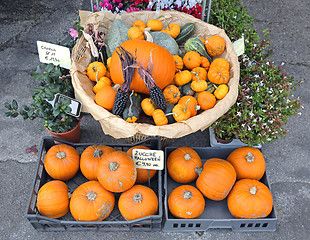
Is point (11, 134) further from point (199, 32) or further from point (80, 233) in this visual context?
point (199, 32)

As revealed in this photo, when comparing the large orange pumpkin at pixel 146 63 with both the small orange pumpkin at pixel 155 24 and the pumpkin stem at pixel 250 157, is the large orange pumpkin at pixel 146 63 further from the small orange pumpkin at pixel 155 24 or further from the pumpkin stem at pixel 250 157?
the pumpkin stem at pixel 250 157

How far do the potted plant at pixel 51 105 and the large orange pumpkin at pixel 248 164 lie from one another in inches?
55.9

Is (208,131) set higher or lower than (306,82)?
lower

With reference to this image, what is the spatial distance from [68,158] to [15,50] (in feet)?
6.89

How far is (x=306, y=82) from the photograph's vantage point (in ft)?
11.1

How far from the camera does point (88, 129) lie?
115 inches

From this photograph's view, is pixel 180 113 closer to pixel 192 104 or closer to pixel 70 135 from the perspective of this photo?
pixel 192 104

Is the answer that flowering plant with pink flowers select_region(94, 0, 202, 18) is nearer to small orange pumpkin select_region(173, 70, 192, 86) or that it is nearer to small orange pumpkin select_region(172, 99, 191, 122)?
small orange pumpkin select_region(173, 70, 192, 86)

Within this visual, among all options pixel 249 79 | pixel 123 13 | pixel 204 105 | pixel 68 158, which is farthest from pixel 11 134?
pixel 249 79

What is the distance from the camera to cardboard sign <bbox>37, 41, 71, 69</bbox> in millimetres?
2393

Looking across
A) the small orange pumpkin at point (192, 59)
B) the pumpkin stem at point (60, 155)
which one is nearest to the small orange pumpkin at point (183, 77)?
the small orange pumpkin at point (192, 59)

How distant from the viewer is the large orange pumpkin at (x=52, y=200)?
2.04 m

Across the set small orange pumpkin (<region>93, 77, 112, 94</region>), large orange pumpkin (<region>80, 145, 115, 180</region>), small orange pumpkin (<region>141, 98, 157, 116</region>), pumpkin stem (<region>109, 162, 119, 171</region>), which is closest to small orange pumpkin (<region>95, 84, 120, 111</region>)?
small orange pumpkin (<region>93, 77, 112, 94</region>)

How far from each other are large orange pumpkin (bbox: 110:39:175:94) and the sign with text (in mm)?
541
